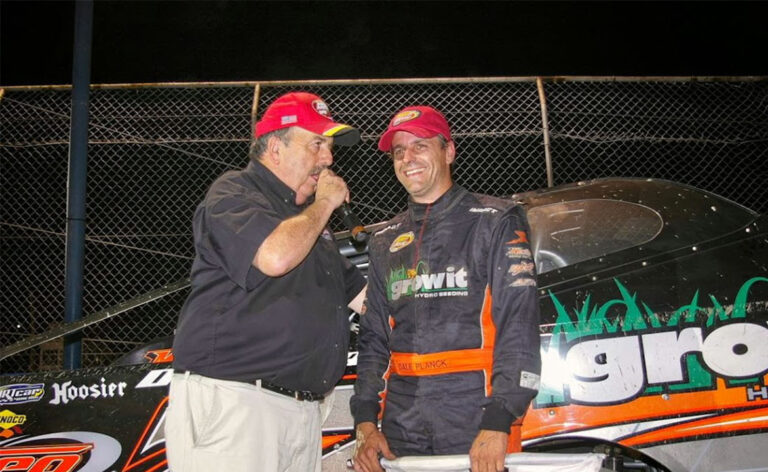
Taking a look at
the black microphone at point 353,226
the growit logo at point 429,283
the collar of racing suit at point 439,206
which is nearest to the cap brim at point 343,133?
the black microphone at point 353,226

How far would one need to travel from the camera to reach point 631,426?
2.28 m

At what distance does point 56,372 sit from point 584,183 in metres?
2.44

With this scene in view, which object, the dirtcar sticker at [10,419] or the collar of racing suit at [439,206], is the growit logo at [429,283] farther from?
the dirtcar sticker at [10,419]

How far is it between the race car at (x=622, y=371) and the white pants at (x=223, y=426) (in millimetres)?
379

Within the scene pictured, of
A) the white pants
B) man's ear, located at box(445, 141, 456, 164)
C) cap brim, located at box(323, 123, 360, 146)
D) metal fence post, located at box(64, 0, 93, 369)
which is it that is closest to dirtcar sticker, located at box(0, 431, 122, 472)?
the white pants

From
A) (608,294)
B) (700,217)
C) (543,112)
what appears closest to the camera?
(608,294)

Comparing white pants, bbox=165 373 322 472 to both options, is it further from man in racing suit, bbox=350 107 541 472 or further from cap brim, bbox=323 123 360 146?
cap brim, bbox=323 123 360 146

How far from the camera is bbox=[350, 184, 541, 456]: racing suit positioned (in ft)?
6.56

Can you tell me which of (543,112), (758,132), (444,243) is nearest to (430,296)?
(444,243)

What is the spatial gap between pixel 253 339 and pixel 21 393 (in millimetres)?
1302

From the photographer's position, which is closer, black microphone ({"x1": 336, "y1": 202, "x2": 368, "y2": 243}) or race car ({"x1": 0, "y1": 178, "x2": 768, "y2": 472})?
race car ({"x1": 0, "y1": 178, "x2": 768, "y2": 472})

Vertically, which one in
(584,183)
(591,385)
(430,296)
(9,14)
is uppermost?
(9,14)

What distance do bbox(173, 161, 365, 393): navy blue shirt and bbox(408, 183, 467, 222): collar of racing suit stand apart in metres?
0.41

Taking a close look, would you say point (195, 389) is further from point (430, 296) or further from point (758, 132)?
point (758, 132)
